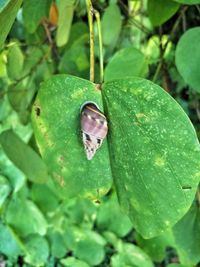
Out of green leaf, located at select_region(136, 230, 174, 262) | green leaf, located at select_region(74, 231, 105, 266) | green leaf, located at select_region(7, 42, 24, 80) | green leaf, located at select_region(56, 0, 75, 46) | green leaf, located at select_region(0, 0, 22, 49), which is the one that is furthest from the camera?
green leaf, located at select_region(74, 231, 105, 266)

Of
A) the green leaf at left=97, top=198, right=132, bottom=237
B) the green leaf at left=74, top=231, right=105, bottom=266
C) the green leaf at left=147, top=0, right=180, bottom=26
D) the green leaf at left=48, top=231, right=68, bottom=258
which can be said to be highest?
the green leaf at left=147, top=0, right=180, bottom=26

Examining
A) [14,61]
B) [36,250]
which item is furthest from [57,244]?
[14,61]

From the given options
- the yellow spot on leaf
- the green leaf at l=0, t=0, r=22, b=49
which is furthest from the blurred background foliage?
the yellow spot on leaf

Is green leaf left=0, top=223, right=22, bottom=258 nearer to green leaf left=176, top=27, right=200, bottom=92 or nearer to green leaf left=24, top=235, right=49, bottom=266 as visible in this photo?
green leaf left=24, top=235, right=49, bottom=266

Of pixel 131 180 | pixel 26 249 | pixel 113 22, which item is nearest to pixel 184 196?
pixel 131 180

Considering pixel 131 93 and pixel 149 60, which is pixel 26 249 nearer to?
pixel 149 60

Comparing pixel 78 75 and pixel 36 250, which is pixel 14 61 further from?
pixel 36 250
